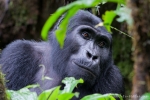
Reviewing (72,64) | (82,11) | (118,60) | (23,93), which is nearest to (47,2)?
(118,60)

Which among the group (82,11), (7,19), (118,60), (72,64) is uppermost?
(82,11)

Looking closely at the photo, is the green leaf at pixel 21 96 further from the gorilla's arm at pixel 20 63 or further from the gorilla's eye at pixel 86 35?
the gorilla's eye at pixel 86 35

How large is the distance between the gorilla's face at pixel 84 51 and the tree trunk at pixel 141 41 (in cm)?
234

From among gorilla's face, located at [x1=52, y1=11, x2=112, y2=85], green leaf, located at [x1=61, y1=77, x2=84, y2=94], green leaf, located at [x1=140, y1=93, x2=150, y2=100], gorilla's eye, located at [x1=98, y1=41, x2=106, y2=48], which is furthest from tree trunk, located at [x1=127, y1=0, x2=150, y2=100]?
gorilla's eye, located at [x1=98, y1=41, x2=106, y2=48]

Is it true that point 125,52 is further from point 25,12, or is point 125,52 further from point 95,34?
point 95,34

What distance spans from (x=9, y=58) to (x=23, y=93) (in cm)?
201

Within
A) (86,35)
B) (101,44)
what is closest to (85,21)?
(86,35)

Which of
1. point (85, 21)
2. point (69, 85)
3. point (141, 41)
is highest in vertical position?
point (141, 41)

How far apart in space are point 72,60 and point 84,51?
0.58 ft

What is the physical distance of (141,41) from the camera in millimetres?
1376

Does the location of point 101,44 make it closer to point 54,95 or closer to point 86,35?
point 86,35

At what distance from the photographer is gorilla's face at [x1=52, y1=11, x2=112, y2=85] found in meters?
3.79

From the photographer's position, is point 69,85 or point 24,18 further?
point 24,18

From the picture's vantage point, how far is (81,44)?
4.00 meters
